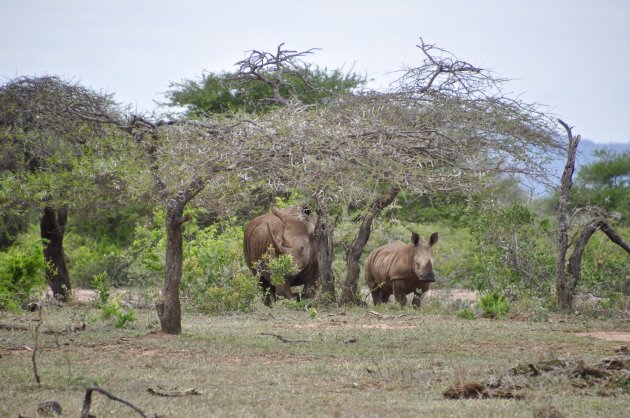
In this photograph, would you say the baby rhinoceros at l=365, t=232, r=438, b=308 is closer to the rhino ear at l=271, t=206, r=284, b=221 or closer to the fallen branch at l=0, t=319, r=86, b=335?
the rhino ear at l=271, t=206, r=284, b=221

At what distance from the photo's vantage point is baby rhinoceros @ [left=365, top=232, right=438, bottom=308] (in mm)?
17781

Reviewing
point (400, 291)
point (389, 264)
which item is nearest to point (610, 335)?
point (400, 291)

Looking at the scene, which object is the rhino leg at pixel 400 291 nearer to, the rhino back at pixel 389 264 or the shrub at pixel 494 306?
the rhino back at pixel 389 264

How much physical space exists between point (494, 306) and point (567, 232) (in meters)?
1.63

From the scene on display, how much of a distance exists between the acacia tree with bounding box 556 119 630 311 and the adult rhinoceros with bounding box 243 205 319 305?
169 inches

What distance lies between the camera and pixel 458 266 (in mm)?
25719

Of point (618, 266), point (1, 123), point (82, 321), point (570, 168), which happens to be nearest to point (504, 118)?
point (570, 168)

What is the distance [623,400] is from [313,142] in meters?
4.23

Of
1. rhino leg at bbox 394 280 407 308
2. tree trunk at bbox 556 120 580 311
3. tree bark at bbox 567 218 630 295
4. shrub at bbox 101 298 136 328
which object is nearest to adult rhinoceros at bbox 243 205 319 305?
rhino leg at bbox 394 280 407 308

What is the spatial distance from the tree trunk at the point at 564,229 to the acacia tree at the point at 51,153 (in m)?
6.84

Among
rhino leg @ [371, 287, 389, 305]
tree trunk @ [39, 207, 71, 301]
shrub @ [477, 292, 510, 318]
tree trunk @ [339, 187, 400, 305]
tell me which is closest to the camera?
shrub @ [477, 292, 510, 318]

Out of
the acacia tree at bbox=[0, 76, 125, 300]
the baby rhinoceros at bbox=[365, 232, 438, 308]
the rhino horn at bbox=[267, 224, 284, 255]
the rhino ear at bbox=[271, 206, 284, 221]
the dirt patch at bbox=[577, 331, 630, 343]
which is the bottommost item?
the dirt patch at bbox=[577, 331, 630, 343]

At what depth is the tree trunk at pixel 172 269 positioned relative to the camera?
39.9 feet

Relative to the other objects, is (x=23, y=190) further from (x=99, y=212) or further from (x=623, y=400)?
(x=623, y=400)
